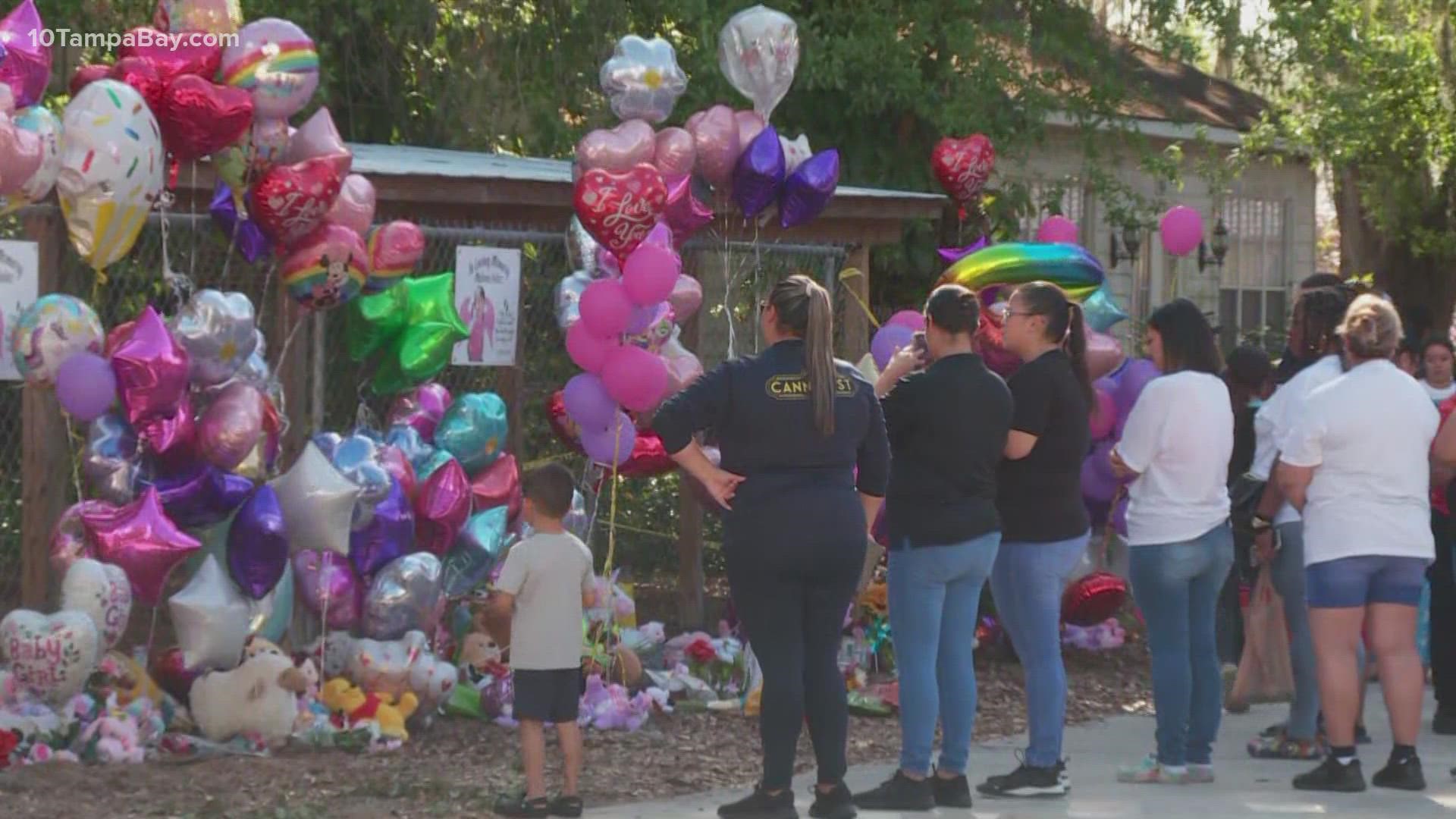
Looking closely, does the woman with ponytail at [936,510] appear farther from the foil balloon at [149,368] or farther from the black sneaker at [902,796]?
the foil balloon at [149,368]

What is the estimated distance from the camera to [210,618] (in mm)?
7695

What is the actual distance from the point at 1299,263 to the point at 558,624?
1878 centimetres

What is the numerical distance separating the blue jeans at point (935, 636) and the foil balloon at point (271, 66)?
287 cm

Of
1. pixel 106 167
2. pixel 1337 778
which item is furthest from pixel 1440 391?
pixel 106 167

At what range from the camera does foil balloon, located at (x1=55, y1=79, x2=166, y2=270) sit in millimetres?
7227

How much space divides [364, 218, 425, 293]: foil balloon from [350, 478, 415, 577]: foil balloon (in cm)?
82

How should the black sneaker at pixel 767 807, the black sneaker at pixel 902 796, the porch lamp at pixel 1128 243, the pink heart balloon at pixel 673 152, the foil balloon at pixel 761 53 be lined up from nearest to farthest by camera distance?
the black sneaker at pixel 767 807
the black sneaker at pixel 902 796
the pink heart balloon at pixel 673 152
the foil balloon at pixel 761 53
the porch lamp at pixel 1128 243

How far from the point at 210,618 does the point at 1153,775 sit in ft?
11.2

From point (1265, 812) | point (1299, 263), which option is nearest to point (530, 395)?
point (1265, 812)

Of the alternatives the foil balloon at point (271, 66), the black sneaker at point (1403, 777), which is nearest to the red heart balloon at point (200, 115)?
the foil balloon at point (271, 66)

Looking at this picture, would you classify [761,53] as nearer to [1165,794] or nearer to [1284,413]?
[1284,413]

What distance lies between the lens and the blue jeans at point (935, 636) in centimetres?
693

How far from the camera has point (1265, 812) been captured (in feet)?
23.3

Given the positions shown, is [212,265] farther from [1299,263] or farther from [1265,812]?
[1299,263]
